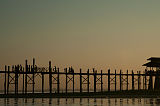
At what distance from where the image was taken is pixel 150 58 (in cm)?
7206

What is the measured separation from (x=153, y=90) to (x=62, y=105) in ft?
104

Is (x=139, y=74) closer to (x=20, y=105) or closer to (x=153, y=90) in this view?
(x=153, y=90)

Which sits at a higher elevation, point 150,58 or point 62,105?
point 150,58

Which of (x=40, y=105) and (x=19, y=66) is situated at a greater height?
(x=19, y=66)

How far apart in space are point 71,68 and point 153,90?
47.6ft

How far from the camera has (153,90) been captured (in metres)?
70.9

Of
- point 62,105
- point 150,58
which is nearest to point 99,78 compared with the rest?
point 150,58

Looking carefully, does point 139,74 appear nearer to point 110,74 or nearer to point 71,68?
point 110,74

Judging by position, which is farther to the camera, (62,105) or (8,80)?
(8,80)

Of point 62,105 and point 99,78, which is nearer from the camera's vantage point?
point 62,105

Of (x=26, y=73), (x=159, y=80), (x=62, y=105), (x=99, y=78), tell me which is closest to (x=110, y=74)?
(x=99, y=78)

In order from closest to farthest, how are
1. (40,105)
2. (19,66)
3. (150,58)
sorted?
(40,105)
(19,66)
(150,58)

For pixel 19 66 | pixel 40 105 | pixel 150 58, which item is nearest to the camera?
pixel 40 105

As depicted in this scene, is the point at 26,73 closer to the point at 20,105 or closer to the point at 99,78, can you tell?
the point at 99,78
